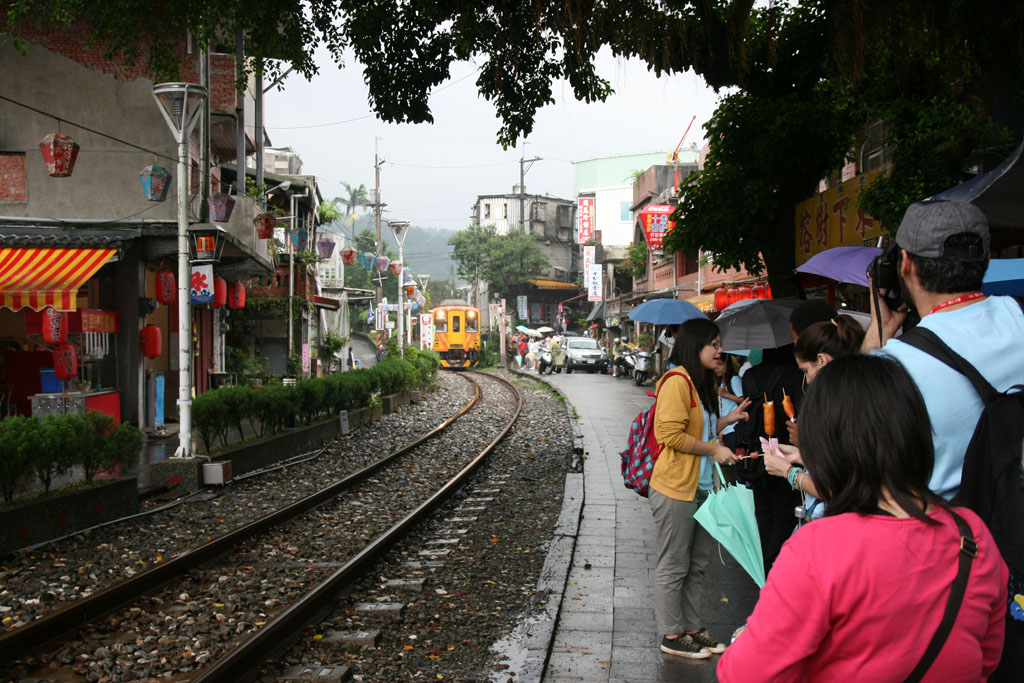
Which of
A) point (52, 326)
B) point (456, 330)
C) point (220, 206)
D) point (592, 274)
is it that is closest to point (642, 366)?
point (592, 274)

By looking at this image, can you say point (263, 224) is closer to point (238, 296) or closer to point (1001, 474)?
point (238, 296)

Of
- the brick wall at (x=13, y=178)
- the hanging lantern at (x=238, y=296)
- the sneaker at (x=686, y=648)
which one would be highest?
the brick wall at (x=13, y=178)

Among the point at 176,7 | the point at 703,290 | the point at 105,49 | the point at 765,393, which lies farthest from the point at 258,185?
the point at 765,393

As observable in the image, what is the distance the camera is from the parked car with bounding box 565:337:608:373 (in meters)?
37.0

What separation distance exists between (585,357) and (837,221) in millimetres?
26819

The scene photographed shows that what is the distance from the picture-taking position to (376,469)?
37.8ft

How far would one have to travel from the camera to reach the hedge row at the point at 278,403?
36.2 feet

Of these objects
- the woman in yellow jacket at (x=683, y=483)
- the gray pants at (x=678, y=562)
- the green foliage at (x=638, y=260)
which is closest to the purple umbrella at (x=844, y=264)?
the woman in yellow jacket at (x=683, y=483)

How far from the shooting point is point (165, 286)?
47.5 ft

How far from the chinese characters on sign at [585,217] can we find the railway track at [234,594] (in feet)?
121

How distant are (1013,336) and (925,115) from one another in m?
7.14

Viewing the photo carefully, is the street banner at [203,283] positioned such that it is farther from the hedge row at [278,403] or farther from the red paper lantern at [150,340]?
the hedge row at [278,403]

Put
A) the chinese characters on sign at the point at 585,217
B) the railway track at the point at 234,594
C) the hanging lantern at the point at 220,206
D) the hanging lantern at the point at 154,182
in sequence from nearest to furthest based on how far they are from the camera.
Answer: the railway track at the point at 234,594
the hanging lantern at the point at 154,182
the hanging lantern at the point at 220,206
the chinese characters on sign at the point at 585,217

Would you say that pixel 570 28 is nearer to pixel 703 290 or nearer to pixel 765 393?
pixel 765 393
